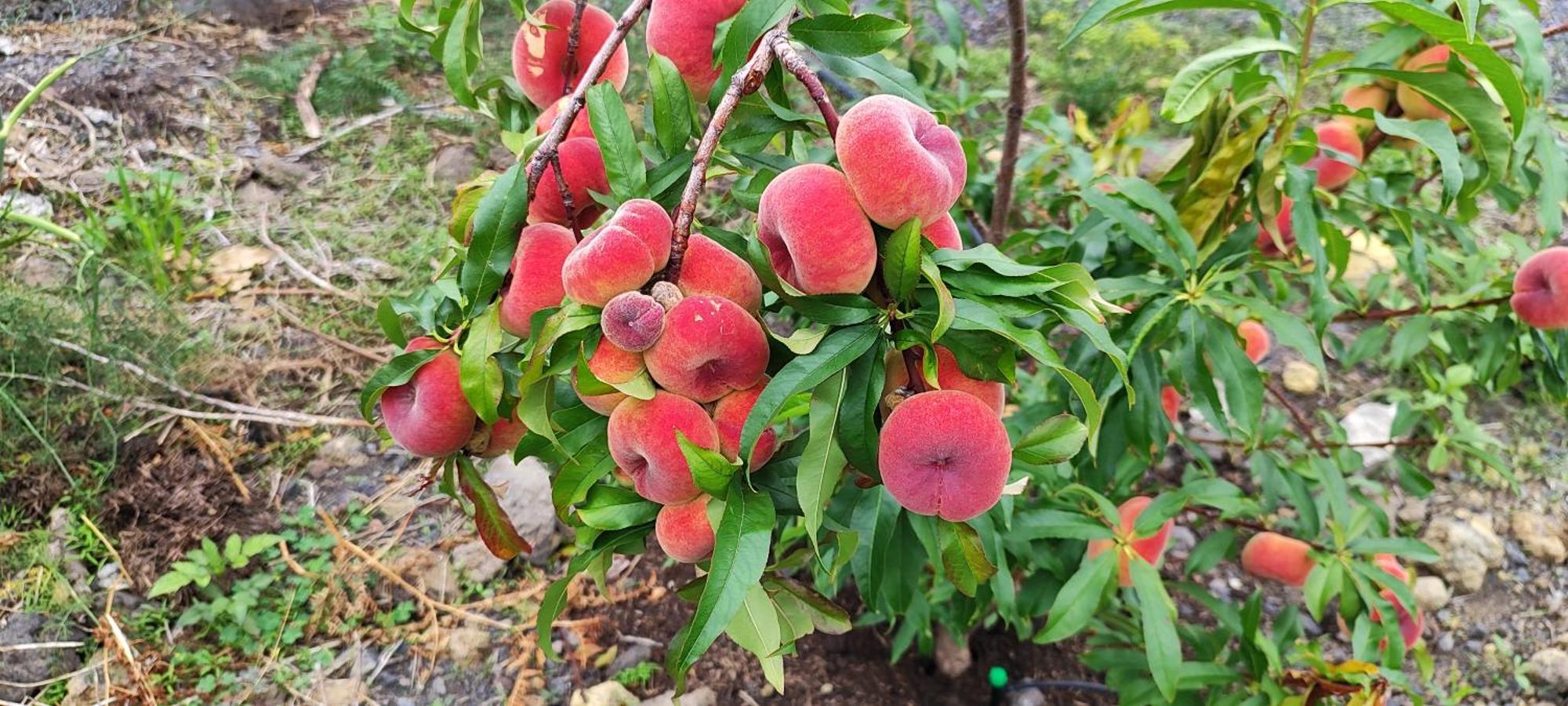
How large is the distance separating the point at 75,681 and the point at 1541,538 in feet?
10.2

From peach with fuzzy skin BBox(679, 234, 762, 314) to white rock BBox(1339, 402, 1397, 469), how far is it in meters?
2.33

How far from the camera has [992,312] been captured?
2.27 ft

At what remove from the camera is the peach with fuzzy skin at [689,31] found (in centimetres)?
85

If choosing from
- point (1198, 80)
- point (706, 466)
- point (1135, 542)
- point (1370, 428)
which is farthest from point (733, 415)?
point (1370, 428)

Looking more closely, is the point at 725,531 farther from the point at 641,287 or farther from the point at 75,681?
the point at 75,681

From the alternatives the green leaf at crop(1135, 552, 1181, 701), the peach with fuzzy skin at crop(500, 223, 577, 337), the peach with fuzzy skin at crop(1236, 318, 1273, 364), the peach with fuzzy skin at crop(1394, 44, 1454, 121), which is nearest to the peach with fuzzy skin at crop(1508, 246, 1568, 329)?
the peach with fuzzy skin at crop(1394, 44, 1454, 121)

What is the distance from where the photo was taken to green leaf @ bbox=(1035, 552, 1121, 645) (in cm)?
135

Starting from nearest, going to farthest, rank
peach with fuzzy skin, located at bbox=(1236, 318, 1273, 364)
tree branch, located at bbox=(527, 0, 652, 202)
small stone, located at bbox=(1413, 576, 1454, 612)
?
tree branch, located at bbox=(527, 0, 652, 202)
peach with fuzzy skin, located at bbox=(1236, 318, 1273, 364)
small stone, located at bbox=(1413, 576, 1454, 612)

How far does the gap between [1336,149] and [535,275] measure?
117 cm

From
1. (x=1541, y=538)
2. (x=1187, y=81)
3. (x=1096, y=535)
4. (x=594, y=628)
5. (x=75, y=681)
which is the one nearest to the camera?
(x=1187, y=81)

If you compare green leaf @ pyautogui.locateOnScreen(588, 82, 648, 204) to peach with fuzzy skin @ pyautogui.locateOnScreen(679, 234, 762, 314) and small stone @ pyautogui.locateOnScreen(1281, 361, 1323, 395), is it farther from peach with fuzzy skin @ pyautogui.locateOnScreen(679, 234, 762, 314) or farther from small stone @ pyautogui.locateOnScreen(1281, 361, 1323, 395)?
small stone @ pyautogui.locateOnScreen(1281, 361, 1323, 395)

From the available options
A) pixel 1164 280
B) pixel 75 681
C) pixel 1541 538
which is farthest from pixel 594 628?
pixel 1541 538

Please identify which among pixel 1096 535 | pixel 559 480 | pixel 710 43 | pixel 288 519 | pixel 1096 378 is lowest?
pixel 288 519

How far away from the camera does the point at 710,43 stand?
0.86m
